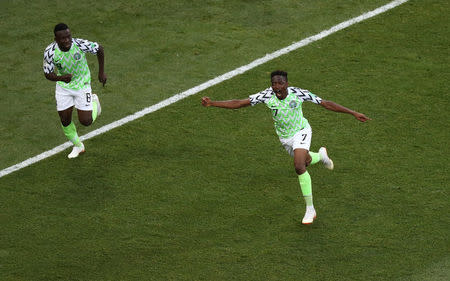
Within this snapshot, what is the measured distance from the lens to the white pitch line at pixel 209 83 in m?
14.1

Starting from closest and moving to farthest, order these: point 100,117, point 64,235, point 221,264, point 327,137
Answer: point 221,264
point 64,235
point 327,137
point 100,117

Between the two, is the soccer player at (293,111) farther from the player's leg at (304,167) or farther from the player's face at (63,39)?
the player's face at (63,39)

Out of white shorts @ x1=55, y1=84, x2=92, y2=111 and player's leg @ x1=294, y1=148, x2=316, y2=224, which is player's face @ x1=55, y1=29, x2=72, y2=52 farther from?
player's leg @ x1=294, y1=148, x2=316, y2=224

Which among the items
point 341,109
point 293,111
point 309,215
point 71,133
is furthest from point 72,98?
point 341,109

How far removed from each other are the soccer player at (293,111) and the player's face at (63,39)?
8.41ft

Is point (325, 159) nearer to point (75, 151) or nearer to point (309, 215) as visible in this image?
point (309, 215)

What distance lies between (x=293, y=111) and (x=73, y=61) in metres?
3.55

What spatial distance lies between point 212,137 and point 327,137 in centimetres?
178

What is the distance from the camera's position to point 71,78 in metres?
13.6

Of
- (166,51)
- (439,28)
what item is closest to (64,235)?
(166,51)

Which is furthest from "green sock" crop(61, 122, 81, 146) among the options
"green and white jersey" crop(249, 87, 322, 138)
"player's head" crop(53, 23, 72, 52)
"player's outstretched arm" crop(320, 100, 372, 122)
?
"player's outstretched arm" crop(320, 100, 372, 122)

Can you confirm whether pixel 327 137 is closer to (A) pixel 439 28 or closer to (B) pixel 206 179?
(B) pixel 206 179

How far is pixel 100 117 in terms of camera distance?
15.2 meters

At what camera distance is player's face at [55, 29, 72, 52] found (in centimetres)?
1318
